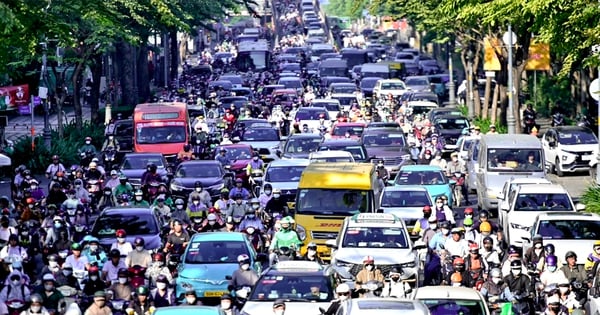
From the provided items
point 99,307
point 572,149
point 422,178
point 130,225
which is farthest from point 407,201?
point 99,307

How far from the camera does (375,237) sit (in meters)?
27.4

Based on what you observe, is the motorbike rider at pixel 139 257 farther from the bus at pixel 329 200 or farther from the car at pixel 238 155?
the car at pixel 238 155

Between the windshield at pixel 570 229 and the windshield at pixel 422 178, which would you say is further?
the windshield at pixel 422 178

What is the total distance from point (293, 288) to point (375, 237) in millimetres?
5076

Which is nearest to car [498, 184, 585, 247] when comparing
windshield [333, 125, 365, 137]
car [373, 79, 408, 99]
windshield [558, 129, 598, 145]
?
windshield [558, 129, 598, 145]

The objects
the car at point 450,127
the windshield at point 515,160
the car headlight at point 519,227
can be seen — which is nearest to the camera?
the car headlight at point 519,227

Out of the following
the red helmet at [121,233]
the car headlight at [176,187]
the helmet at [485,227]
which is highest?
the red helmet at [121,233]

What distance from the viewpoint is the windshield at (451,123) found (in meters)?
54.5

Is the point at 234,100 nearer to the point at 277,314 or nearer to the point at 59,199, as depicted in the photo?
the point at 59,199

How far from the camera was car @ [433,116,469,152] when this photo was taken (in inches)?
2076

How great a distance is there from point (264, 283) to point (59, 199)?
13646 millimetres

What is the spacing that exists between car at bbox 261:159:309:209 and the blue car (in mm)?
2367

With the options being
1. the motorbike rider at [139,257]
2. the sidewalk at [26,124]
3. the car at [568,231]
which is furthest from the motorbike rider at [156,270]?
the sidewalk at [26,124]

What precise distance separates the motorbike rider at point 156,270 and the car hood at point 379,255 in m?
2.89
